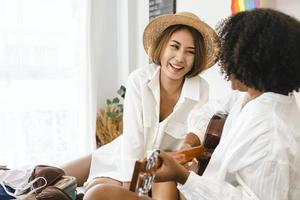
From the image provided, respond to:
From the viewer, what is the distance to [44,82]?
10.3 feet

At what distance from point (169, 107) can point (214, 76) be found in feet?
2.17

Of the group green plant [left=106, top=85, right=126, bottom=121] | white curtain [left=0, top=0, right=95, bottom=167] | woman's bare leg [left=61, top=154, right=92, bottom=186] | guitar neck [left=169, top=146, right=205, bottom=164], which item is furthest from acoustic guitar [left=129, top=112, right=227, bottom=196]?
white curtain [left=0, top=0, right=95, bottom=167]

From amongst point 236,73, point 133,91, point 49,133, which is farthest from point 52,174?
point 49,133

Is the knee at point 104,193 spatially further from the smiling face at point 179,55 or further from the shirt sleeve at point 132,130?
the smiling face at point 179,55

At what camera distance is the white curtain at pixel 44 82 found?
2.99 meters

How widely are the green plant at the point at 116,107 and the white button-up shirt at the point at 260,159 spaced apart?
2184mm

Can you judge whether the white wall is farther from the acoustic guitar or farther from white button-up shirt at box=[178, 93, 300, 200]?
white button-up shirt at box=[178, 93, 300, 200]

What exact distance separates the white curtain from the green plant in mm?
151

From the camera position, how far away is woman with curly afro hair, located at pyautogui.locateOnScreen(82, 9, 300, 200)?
915 millimetres

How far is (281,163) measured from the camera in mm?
903

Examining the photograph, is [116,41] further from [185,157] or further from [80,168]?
[185,157]

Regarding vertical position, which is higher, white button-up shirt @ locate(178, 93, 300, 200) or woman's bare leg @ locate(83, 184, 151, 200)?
white button-up shirt @ locate(178, 93, 300, 200)

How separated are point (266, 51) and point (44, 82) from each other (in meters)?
2.45

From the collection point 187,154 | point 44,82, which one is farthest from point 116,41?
point 187,154
